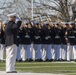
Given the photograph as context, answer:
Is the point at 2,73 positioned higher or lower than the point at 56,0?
lower

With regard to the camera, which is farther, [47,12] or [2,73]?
[47,12]

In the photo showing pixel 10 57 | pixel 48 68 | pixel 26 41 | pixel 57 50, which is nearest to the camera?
pixel 10 57

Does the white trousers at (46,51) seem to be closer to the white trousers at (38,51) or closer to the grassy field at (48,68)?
the white trousers at (38,51)

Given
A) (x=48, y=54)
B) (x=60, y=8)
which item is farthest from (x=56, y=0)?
(x=48, y=54)

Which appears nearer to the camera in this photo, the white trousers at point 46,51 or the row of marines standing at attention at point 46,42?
the row of marines standing at attention at point 46,42

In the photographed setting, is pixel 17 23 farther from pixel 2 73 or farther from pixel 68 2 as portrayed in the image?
pixel 68 2

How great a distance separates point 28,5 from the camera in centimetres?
5309

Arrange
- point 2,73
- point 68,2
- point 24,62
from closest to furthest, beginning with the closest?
point 2,73, point 24,62, point 68,2

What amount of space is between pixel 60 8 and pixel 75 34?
2855 centimetres

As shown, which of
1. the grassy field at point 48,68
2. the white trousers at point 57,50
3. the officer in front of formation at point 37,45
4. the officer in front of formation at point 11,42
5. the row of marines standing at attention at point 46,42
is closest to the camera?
the officer in front of formation at point 11,42

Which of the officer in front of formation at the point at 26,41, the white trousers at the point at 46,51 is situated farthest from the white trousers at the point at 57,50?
the officer in front of formation at the point at 26,41

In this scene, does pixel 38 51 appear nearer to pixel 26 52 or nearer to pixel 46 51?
pixel 46 51

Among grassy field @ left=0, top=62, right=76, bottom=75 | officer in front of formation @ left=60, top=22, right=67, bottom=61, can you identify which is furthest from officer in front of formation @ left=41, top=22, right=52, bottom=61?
grassy field @ left=0, top=62, right=76, bottom=75

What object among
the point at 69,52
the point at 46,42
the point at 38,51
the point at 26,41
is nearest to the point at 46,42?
the point at 46,42
